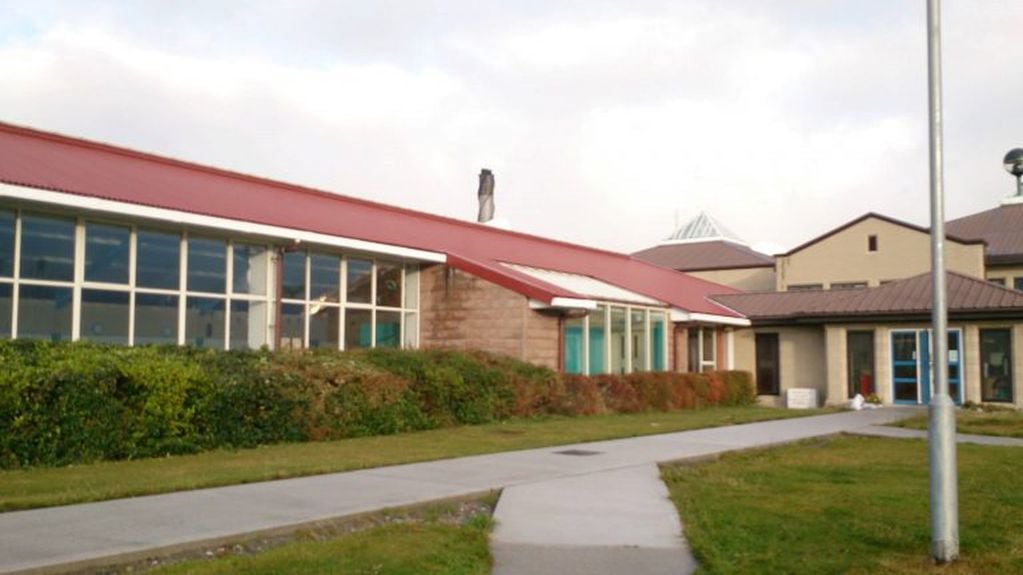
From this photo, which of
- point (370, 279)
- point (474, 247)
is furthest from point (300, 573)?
point (474, 247)

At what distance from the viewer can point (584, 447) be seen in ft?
48.5

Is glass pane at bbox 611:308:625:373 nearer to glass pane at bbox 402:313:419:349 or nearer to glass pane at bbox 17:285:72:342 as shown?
glass pane at bbox 402:313:419:349

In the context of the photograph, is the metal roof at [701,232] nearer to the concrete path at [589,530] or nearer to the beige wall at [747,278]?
the beige wall at [747,278]

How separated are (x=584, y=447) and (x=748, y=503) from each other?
5.22 metres

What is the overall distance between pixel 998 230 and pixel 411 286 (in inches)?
1104

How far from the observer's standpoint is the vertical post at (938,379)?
22.9 ft

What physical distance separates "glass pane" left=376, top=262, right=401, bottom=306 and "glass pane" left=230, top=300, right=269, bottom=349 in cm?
366

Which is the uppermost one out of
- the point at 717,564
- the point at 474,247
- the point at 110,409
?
the point at 474,247

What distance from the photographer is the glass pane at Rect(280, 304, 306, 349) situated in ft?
67.1

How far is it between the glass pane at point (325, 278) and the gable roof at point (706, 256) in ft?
88.2

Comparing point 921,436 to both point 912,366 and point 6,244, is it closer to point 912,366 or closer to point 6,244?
point 912,366

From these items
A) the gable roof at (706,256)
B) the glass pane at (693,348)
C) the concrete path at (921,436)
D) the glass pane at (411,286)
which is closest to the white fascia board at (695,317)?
the glass pane at (693,348)

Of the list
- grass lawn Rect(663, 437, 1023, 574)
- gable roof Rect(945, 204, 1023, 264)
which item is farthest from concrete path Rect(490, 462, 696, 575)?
gable roof Rect(945, 204, 1023, 264)

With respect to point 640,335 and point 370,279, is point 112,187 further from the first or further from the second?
point 640,335
